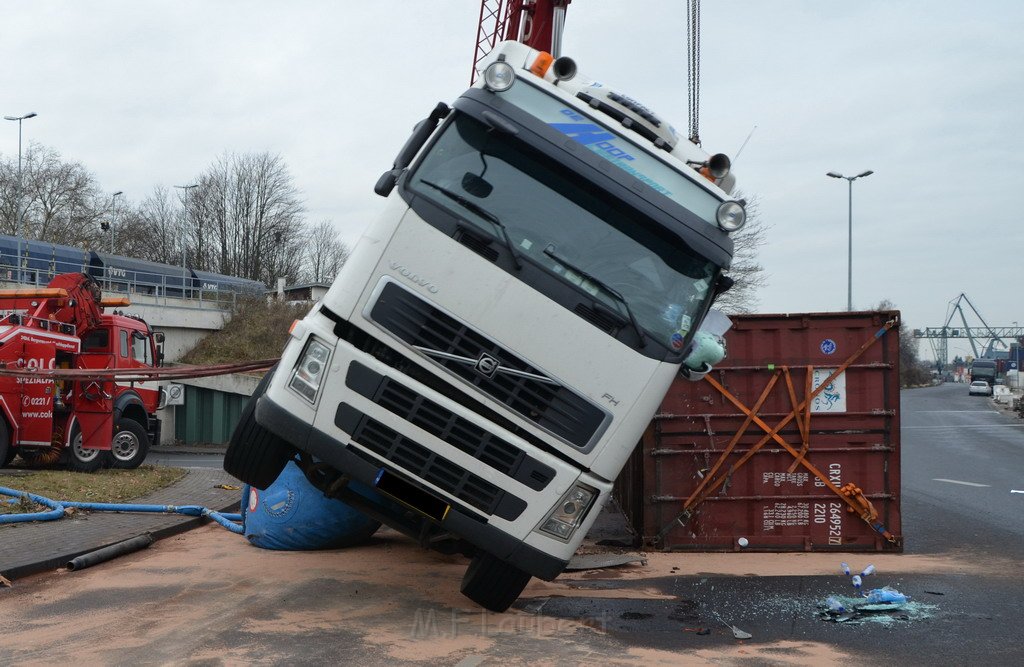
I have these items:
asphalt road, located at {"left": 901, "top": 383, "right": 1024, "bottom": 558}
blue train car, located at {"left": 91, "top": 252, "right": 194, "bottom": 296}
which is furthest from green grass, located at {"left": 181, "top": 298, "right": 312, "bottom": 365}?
asphalt road, located at {"left": 901, "top": 383, "right": 1024, "bottom": 558}

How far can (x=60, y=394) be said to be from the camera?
15.5 metres

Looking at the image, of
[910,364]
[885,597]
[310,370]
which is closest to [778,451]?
[885,597]

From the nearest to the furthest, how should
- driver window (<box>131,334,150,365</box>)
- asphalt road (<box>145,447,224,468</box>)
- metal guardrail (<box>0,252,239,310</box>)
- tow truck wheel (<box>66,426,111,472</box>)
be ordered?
tow truck wheel (<box>66,426,111,472</box>), driver window (<box>131,334,150,365</box>), asphalt road (<box>145,447,224,468</box>), metal guardrail (<box>0,252,239,310</box>)

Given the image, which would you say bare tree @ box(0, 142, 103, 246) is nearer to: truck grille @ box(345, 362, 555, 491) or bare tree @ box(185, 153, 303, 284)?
bare tree @ box(185, 153, 303, 284)

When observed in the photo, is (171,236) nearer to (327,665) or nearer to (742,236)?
(742,236)

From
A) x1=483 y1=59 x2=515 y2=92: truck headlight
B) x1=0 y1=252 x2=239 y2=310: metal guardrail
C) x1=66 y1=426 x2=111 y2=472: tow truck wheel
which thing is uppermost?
x1=0 y1=252 x2=239 y2=310: metal guardrail

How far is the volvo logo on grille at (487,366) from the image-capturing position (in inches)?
233

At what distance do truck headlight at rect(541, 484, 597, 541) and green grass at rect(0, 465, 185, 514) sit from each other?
7089mm

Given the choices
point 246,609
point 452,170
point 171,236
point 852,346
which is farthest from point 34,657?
point 171,236

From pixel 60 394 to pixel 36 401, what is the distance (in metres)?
0.54

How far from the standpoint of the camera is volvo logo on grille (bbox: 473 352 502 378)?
593 centimetres

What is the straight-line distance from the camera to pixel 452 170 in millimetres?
6238

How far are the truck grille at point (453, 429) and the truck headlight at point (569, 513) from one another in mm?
189

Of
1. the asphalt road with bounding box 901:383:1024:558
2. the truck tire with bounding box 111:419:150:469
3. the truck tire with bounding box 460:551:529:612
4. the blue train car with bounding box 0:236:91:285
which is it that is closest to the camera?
the truck tire with bounding box 460:551:529:612
